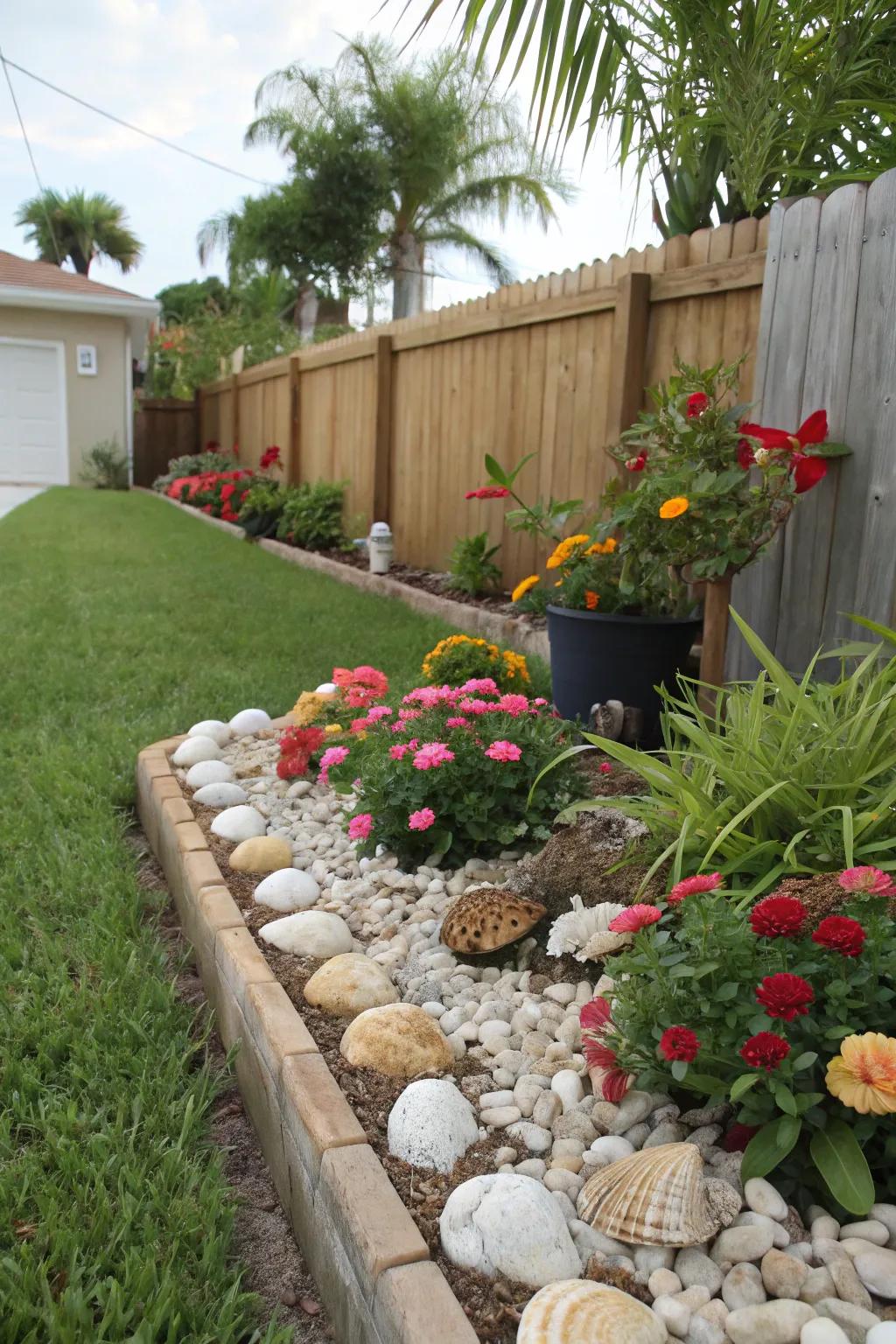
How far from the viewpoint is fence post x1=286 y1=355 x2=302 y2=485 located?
10.2m

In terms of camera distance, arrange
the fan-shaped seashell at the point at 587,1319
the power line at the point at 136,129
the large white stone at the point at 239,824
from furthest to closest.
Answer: the power line at the point at 136,129, the large white stone at the point at 239,824, the fan-shaped seashell at the point at 587,1319

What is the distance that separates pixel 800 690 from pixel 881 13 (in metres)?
2.24

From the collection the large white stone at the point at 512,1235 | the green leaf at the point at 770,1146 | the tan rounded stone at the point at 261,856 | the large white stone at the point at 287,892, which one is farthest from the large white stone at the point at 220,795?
the green leaf at the point at 770,1146

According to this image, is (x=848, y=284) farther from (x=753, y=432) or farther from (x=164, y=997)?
(x=164, y=997)

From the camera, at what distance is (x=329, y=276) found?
25703 mm

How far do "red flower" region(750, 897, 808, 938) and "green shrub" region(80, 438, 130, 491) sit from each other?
51.0ft

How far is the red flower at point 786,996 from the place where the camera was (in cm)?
128

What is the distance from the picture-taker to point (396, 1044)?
1.69 m

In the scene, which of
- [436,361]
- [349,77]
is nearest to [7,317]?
[436,361]

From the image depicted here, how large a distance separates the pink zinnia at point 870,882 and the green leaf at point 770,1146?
324 millimetres

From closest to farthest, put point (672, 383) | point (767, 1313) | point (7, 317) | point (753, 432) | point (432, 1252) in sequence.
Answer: point (767, 1313)
point (432, 1252)
point (753, 432)
point (672, 383)
point (7, 317)

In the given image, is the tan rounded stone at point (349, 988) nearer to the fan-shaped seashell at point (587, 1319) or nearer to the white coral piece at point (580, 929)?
the white coral piece at point (580, 929)

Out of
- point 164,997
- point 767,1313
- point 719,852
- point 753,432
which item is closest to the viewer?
point 767,1313

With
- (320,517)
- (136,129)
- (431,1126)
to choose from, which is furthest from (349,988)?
(136,129)
